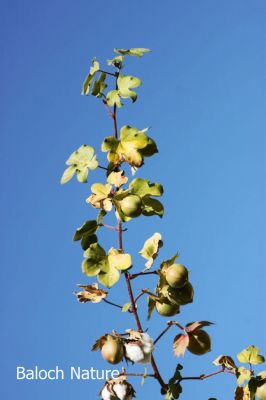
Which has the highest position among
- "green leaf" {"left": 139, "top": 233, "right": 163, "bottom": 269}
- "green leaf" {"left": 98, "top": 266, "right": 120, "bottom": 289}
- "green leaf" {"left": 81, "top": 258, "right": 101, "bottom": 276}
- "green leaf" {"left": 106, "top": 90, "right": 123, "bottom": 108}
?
"green leaf" {"left": 106, "top": 90, "right": 123, "bottom": 108}

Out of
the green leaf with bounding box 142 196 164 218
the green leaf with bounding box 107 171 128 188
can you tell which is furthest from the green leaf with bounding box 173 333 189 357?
the green leaf with bounding box 107 171 128 188

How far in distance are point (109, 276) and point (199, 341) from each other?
36cm

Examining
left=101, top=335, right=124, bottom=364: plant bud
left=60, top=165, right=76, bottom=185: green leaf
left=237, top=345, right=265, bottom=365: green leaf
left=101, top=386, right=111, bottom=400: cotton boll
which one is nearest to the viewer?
left=101, top=335, right=124, bottom=364: plant bud

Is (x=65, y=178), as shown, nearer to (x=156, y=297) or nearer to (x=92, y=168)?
(x=92, y=168)

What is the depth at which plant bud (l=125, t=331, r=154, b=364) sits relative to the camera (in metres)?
1.86

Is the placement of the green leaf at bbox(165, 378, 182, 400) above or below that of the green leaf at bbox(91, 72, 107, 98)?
below

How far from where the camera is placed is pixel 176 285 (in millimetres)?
1906

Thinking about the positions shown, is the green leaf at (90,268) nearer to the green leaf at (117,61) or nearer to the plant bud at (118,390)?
the plant bud at (118,390)

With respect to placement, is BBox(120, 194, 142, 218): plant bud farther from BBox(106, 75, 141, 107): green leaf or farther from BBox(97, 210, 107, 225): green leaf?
BBox(106, 75, 141, 107): green leaf

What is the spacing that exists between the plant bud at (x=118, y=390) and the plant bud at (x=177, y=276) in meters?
0.32

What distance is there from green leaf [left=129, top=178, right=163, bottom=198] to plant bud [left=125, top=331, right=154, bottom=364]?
42 cm

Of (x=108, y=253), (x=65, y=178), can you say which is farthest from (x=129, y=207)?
(x=65, y=178)

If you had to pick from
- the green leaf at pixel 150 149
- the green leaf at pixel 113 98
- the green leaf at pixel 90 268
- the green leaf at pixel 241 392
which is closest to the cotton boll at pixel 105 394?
the green leaf at pixel 90 268

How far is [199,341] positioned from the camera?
2.03 metres
